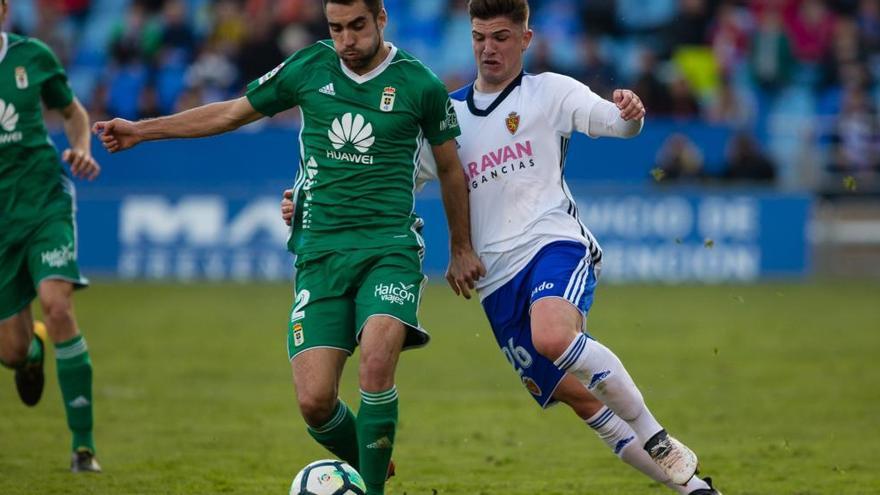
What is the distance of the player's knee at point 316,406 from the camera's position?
23.7 feet

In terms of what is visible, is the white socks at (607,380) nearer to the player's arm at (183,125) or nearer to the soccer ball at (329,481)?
the soccer ball at (329,481)

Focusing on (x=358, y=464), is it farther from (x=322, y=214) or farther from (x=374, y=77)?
(x=374, y=77)

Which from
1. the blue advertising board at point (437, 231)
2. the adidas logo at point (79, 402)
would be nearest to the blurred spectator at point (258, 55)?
the blue advertising board at point (437, 231)

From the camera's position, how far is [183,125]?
293 inches

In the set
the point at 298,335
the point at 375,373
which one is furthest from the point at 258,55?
the point at 375,373

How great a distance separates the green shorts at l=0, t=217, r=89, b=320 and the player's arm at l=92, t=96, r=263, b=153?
69.5 inches

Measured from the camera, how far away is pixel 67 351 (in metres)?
9.05

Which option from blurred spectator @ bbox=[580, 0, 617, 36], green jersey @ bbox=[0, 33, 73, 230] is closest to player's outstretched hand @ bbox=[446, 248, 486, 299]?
green jersey @ bbox=[0, 33, 73, 230]

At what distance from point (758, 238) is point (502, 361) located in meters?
7.17

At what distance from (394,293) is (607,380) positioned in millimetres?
1111

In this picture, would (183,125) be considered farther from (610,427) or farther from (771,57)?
(771,57)

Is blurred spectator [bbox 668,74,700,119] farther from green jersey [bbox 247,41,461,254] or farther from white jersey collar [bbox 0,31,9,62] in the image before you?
green jersey [bbox 247,41,461,254]

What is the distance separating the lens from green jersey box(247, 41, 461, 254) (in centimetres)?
733

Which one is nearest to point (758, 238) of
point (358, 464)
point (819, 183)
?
point (819, 183)
